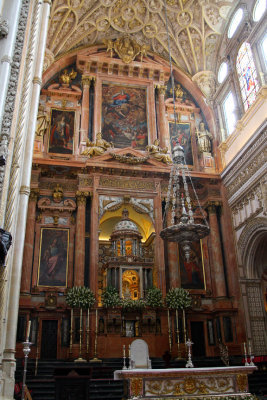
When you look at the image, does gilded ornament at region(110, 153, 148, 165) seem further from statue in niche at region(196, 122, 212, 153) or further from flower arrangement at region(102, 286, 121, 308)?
flower arrangement at region(102, 286, 121, 308)

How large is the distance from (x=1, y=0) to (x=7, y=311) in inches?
282

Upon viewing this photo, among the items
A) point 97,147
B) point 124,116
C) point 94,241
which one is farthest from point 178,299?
point 124,116

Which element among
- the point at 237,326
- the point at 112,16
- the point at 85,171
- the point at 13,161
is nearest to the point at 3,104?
the point at 13,161

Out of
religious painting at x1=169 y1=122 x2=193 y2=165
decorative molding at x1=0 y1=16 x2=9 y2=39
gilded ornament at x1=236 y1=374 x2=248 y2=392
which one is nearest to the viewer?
decorative molding at x1=0 y1=16 x2=9 y2=39

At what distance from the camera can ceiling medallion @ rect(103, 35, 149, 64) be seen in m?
21.1

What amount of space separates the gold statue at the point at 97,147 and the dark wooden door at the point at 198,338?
850cm

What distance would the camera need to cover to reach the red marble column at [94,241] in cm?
1599

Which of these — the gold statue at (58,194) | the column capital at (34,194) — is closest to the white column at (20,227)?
the column capital at (34,194)

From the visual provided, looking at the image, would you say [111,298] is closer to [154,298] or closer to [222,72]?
[154,298]

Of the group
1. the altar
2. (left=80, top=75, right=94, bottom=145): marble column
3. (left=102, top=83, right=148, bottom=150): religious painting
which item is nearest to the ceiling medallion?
(left=102, top=83, right=148, bottom=150): religious painting

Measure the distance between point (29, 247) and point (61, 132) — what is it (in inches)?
243

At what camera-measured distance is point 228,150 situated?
1869cm

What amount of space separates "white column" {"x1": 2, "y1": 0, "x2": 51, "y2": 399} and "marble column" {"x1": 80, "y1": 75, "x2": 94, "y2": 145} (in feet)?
23.5

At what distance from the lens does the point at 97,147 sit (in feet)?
59.9
